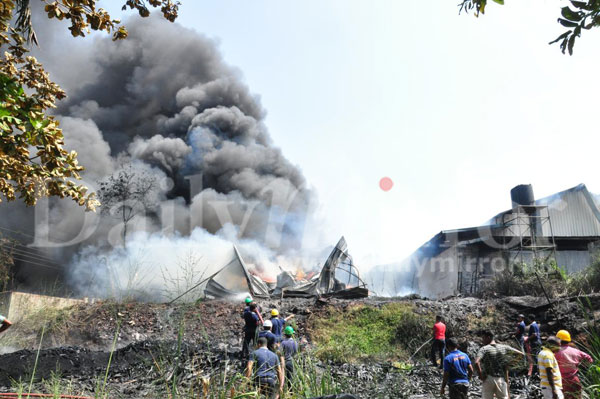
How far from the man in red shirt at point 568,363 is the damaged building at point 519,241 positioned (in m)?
17.5

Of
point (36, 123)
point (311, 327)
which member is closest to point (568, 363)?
point (36, 123)

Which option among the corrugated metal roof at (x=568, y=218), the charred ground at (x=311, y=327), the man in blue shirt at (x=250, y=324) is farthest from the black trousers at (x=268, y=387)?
the corrugated metal roof at (x=568, y=218)

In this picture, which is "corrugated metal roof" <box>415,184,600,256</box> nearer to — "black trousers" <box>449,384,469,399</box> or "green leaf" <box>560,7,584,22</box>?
"black trousers" <box>449,384,469,399</box>

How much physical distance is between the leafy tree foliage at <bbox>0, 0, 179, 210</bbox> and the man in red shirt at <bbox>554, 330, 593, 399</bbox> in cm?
585

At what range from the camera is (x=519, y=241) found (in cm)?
2369

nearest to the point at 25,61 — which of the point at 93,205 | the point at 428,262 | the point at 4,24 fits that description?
the point at 4,24

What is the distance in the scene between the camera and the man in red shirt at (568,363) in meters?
5.36

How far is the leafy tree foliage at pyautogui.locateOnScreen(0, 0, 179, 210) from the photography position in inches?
144

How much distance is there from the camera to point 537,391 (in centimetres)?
832

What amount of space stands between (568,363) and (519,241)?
20.1m

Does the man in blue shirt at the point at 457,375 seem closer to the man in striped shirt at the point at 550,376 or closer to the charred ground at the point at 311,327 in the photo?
the man in striped shirt at the point at 550,376

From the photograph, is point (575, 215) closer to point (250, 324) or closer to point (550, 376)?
point (250, 324)

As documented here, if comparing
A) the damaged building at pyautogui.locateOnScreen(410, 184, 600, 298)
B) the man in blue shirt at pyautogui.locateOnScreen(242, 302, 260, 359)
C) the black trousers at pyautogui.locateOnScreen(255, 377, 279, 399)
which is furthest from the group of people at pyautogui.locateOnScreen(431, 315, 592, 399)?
the damaged building at pyautogui.locateOnScreen(410, 184, 600, 298)

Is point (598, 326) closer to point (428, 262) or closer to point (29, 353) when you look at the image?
point (29, 353)
